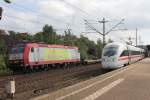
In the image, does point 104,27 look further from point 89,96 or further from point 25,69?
point 89,96

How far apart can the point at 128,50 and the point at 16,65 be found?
496 inches

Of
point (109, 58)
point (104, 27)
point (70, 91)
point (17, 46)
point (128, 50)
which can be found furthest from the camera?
point (104, 27)

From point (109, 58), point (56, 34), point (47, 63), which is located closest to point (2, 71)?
point (47, 63)

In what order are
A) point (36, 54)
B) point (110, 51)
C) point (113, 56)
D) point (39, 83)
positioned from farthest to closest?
point (36, 54) → point (110, 51) → point (113, 56) → point (39, 83)

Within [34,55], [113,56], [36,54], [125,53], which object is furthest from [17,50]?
[125,53]

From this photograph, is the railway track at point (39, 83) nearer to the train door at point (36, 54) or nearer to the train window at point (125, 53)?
the train window at point (125, 53)

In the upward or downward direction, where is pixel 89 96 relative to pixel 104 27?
downward

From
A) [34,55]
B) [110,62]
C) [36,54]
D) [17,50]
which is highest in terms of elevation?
[17,50]

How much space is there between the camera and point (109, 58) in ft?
124

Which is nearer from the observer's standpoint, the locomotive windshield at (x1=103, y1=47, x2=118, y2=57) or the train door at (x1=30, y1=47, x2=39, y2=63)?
the locomotive windshield at (x1=103, y1=47, x2=118, y2=57)

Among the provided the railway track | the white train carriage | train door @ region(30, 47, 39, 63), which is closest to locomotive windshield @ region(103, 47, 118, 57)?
the white train carriage

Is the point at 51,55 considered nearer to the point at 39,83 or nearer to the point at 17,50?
the point at 17,50

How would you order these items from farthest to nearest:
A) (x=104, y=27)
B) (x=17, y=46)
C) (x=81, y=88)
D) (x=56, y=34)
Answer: (x=56, y=34)
(x=104, y=27)
(x=17, y=46)
(x=81, y=88)

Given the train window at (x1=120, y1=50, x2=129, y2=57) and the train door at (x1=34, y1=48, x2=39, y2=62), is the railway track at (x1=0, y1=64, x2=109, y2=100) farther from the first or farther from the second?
the train door at (x1=34, y1=48, x2=39, y2=62)
